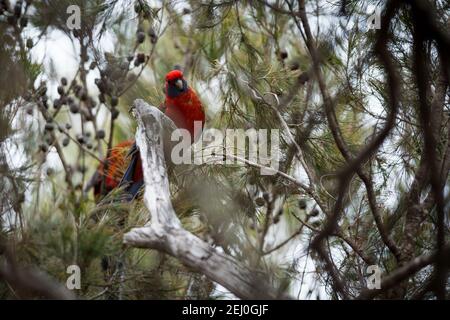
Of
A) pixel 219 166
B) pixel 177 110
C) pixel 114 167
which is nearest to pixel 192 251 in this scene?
pixel 219 166

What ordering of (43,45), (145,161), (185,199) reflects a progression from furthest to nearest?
1. (43,45)
2. (185,199)
3. (145,161)

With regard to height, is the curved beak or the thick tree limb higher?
the curved beak

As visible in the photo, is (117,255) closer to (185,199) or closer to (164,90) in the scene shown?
(185,199)

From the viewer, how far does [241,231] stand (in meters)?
2.99

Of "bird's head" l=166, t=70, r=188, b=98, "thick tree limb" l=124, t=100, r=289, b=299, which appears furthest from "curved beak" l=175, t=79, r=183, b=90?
"thick tree limb" l=124, t=100, r=289, b=299

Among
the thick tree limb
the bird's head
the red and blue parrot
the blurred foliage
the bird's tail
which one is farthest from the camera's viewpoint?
the bird's head

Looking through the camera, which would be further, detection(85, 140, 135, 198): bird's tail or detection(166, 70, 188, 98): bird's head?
detection(166, 70, 188, 98): bird's head

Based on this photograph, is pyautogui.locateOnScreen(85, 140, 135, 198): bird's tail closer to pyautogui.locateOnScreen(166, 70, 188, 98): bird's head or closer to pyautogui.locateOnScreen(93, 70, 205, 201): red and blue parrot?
pyautogui.locateOnScreen(93, 70, 205, 201): red and blue parrot

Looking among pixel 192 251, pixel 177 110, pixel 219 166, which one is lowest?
pixel 192 251

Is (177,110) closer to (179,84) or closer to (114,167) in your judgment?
(179,84)

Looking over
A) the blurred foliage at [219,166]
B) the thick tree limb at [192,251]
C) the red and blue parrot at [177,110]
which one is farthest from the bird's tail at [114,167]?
the thick tree limb at [192,251]

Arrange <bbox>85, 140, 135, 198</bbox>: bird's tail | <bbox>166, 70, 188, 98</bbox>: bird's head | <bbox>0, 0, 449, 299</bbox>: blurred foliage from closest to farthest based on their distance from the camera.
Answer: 1. <bbox>0, 0, 449, 299</bbox>: blurred foliage
2. <bbox>85, 140, 135, 198</bbox>: bird's tail
3. <bbox>166, 70, 188, 98</bbox>: bird's head

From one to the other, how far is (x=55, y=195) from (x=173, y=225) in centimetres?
49
